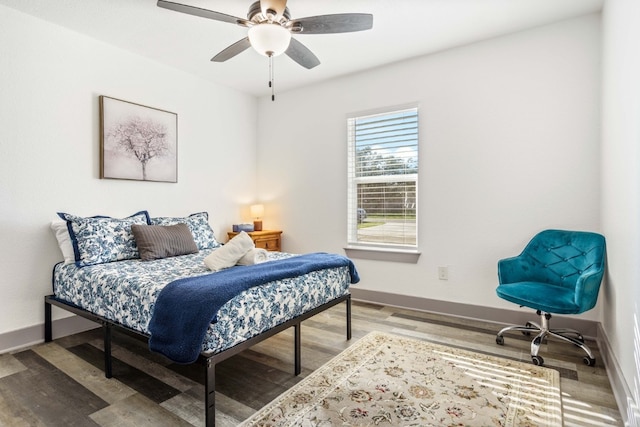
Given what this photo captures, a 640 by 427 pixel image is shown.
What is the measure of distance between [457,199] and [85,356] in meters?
3.41

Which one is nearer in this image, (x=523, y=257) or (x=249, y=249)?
(x=249, y=249)

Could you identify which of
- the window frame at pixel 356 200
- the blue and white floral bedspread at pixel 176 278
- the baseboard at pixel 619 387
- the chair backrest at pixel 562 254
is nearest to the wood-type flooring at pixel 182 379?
the baseboard at pixel 619 387

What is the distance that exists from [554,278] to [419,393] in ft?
5.35

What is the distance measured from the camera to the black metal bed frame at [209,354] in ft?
5.49

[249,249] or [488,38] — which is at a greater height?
[488,38]

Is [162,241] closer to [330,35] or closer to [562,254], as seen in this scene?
[330,35]

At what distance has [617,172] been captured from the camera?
214 cm

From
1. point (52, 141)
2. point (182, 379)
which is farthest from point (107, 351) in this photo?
point (52, 141)

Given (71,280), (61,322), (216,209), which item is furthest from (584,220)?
(61,322)

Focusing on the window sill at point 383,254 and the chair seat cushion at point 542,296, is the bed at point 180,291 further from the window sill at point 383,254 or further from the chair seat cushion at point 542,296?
the chair seat cushion at point 542,296

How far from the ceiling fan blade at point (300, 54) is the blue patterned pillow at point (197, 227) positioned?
77.5 inches

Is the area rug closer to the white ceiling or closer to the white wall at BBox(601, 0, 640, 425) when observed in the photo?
the white wall at BBox(601, 0, 640, 425)

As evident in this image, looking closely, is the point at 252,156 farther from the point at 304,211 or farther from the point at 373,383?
the point at 373,383

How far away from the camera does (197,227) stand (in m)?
3.64
